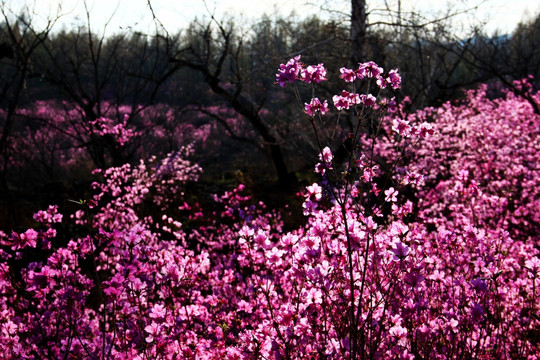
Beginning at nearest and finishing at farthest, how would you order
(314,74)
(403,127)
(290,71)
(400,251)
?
1. (400,251)
2. (290,71)
3. (314,74)
4. (403,127)

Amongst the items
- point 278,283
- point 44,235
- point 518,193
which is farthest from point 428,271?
point 518,193

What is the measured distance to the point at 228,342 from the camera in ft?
11.5

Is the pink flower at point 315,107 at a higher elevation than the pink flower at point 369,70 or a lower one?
lower

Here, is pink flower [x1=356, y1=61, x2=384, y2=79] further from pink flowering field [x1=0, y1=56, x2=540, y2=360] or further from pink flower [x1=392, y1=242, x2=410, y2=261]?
pink flower [x1=392, y1=242, x2=410, y2=261]

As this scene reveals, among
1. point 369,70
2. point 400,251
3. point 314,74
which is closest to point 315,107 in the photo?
point 314,74

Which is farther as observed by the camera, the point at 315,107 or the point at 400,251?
the point at 315,107

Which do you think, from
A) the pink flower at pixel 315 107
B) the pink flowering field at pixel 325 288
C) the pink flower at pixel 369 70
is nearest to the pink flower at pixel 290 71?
the pink flowering field at pixel 325 288

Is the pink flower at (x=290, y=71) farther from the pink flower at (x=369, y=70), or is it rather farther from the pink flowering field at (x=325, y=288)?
the pink flower at (x=369, y=70)

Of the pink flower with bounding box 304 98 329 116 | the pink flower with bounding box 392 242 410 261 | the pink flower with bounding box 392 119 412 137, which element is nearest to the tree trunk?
the pink flower with bounding box 392 119 412 137

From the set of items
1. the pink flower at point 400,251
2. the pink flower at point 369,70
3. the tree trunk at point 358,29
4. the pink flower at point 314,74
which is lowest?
the pink flower at point 400,251

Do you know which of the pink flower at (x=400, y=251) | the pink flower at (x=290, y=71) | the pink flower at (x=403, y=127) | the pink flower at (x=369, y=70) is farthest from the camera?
the pink flower at (x=403, y=127)

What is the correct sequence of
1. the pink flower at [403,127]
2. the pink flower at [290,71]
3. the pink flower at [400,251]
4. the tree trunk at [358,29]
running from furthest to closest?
the tree trunk at [358,29] < the pink flower at [403,127] < the pink flower at [290,71] < the pink flower at [400,251]

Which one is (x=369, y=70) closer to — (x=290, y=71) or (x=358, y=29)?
(x=290, y=71)

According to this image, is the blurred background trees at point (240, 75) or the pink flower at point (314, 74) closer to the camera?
the pink flower at point (314, 74)
